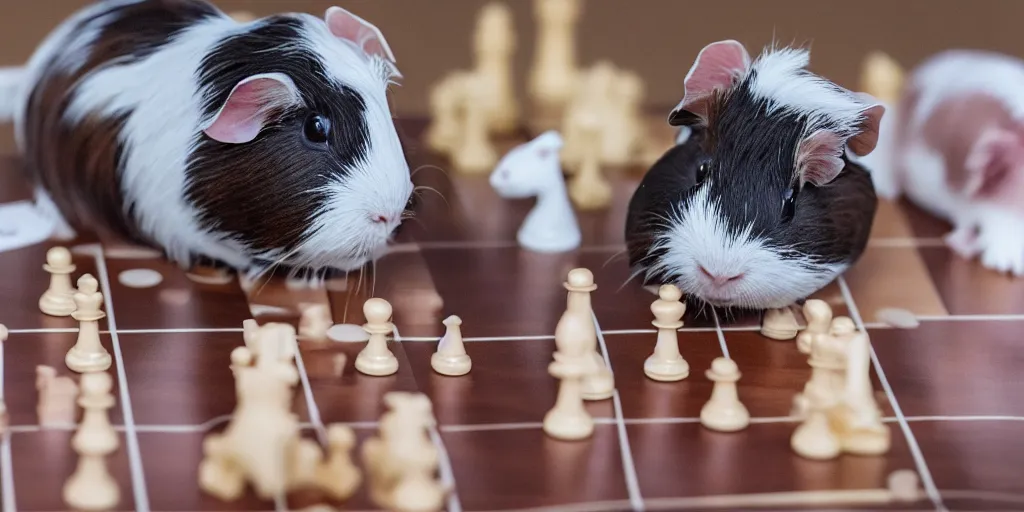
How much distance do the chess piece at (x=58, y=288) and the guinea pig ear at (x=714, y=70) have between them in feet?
2.92

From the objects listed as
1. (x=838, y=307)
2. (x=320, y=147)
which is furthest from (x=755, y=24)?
(x=320, y=147)

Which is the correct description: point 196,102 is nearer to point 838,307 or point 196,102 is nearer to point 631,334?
point 631,334

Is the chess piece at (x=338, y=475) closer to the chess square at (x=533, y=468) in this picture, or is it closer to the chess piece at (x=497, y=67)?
the chess square at (x=533, y=468)

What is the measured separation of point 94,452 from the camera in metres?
1.65

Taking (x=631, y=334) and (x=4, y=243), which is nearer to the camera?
(x=631, y=334)

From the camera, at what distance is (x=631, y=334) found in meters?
2.14

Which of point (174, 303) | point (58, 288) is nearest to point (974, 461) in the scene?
point (174, 303)

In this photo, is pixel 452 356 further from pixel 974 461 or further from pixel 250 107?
pixel 974 461

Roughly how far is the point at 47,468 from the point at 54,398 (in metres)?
0.17

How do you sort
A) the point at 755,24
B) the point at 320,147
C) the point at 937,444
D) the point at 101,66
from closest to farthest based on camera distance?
1. the point at 937,444
2. the point at 320,147
3. the point at 101,66
4. the point at 755,24

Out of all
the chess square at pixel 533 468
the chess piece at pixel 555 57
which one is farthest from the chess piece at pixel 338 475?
the chess piece at pixel 555 57

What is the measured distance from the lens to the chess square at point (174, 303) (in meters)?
2.12

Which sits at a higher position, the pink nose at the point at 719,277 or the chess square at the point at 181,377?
the pink nose at the point at 719,277

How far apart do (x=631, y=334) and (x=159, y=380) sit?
0.66 m
